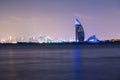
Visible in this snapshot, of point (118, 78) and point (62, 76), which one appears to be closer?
point (118, 78)

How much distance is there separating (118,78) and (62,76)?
6.05m

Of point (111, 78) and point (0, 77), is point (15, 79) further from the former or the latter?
point (111, 78)

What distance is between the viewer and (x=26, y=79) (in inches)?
1390

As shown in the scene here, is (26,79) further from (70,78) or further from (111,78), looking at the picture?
(111,78)

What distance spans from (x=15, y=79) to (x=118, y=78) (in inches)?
380

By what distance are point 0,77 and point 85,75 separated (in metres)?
8.58

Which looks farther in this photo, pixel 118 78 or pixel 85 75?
pixel 85 75

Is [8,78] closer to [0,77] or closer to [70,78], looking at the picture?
[0,77]

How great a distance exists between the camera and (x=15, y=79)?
116 feet

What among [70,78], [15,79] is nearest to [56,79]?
[70,78]

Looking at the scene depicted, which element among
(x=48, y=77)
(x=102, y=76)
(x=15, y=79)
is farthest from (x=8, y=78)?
(x=102, y=76)

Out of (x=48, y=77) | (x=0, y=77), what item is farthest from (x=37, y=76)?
(x=0, y=77)

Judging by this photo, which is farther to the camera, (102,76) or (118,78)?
(102,76)

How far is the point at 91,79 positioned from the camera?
113 ft
